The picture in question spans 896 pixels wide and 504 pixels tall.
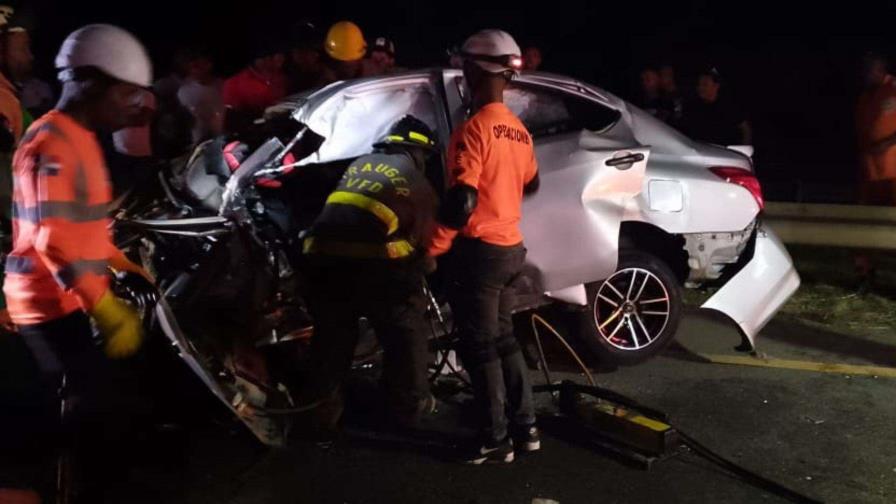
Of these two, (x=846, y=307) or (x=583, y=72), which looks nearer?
(x=846, y=307)

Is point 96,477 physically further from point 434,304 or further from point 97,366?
point 434,304

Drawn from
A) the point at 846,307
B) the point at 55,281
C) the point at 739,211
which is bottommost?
the point at 846,307

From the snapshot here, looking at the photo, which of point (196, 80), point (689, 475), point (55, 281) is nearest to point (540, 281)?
point (689, 475)

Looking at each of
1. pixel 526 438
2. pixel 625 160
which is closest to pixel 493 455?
pixel 526 438

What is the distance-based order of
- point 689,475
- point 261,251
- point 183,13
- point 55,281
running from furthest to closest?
point 183,13 → point 261,251 → point 689,475 → point 55,281

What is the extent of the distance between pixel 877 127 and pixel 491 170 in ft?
14.7

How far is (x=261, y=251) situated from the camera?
4.66 m

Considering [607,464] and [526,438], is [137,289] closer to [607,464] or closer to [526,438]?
[526,438]

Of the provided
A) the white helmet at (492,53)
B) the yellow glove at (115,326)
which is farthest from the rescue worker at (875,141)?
the yellow glove at (115,326)

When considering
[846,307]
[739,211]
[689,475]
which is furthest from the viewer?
[846,307]

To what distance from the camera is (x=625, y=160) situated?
17.0 ft

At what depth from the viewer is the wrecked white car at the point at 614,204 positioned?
5078mm

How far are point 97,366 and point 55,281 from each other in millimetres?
335

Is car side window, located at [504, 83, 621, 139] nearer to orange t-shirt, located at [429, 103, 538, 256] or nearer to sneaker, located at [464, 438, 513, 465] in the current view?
orange t-shirt, located at [429, 103, 538, 256]
